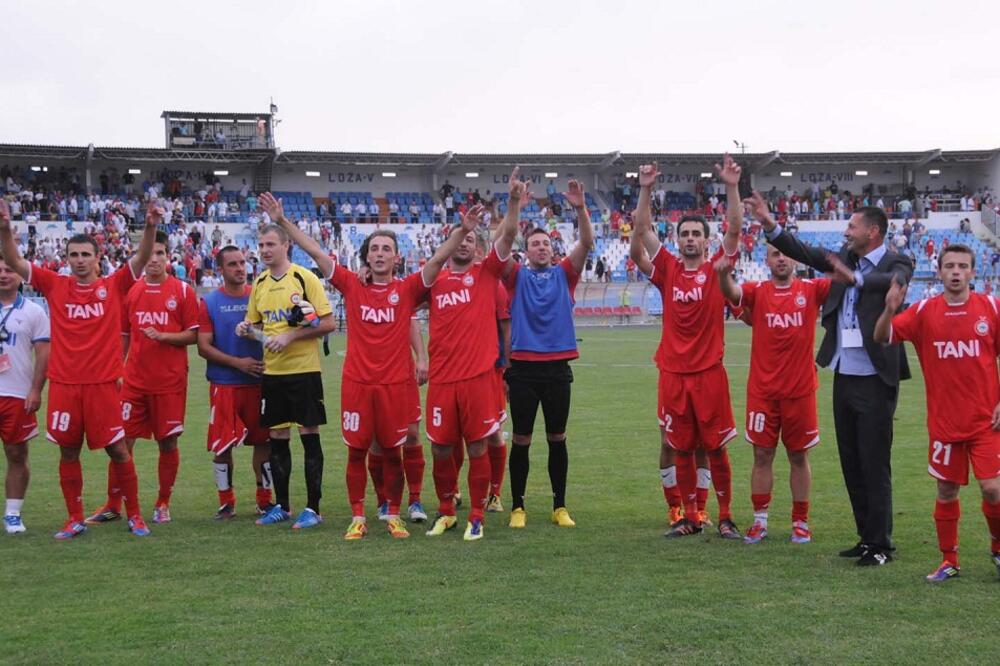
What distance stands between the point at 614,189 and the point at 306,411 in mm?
55001

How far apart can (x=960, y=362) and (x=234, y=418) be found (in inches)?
236

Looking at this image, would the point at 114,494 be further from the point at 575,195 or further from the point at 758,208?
the point at 758,208

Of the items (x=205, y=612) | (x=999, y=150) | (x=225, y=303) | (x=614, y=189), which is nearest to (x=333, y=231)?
(x=614, y=189)

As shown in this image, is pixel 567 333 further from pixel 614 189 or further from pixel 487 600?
pixel 614 189

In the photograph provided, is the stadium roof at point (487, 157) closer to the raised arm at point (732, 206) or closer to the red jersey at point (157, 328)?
the red jersey at point (157, 328)

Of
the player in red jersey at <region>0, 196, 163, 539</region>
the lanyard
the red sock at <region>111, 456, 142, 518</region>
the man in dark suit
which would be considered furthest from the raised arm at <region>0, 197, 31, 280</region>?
the man in dark suit

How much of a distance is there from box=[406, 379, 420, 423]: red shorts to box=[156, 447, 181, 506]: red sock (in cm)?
225

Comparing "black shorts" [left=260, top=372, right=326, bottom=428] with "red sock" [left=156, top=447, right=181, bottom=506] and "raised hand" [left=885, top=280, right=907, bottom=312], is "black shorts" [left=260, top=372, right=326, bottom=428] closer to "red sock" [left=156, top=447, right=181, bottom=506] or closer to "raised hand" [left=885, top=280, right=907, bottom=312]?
"red sock" [left=156, top=447, right=181, bottom=506]

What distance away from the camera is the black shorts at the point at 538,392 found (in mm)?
8578

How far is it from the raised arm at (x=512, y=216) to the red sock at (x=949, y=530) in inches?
140

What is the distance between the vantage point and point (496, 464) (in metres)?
9.20

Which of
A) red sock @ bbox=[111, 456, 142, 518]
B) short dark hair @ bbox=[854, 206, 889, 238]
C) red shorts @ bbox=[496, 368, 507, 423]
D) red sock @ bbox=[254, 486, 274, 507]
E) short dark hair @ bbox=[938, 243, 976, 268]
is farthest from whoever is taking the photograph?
red sock @ bbox=[254, 486, 274, 507]

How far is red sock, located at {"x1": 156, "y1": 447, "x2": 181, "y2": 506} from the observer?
8961 millimetres

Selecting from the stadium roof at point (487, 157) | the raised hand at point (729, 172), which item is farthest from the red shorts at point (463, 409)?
the stadium roof at point (487, 157)
